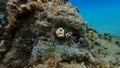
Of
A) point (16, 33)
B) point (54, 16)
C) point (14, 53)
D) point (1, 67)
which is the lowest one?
point (1, 67)

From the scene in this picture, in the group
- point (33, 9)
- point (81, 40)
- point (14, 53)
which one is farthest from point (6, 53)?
point (81, 40)

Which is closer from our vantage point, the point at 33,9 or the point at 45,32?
the point at 45,32

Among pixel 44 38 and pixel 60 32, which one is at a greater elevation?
pixel 60 32

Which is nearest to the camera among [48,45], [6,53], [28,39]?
[48,45]

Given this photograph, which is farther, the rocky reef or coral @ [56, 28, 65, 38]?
coral @ [56, 28, 65, 38]

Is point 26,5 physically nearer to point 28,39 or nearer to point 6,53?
point 28,39

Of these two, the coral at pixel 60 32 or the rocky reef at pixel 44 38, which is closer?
the rocky reef at pixel 44 38

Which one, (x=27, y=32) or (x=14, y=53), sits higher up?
(x=27, y=32)

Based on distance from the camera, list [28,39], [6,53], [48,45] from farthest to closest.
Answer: [6,53] < [28,39] < [48,45]
